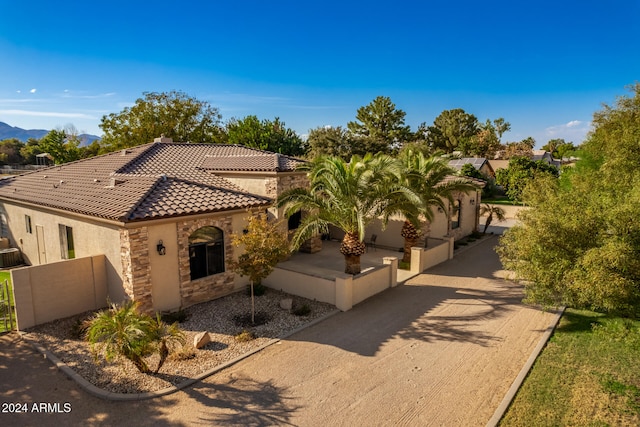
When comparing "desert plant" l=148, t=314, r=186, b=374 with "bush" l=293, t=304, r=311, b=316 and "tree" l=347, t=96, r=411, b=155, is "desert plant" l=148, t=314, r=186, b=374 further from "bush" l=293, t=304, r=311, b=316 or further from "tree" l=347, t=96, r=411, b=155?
"tree" l=347, t=96, r=411, b=155

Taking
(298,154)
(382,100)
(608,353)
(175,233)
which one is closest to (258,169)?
(175,233)

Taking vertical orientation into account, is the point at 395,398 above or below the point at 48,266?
below

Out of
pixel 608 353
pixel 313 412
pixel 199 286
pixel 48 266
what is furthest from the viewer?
pixel 199 286

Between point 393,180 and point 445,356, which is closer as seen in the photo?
point 445,356

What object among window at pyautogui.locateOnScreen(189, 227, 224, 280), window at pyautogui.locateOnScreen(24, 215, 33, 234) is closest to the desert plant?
window at pyautogui.locateOnScreen(189, 227, 224, 280)

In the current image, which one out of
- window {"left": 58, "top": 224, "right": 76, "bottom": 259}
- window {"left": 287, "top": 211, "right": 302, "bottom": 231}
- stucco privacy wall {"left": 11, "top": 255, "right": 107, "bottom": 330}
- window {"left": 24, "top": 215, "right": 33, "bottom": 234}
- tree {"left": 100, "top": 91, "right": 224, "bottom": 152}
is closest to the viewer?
stucco privacy wall {"left": 11, "top": 255, "right": 107, "bottom": 330}

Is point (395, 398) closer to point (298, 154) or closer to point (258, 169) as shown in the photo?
point (258, 169)

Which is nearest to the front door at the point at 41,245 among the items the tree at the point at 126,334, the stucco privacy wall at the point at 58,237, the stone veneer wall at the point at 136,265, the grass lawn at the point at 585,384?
the stucco privacy wall at the point at 58,237
